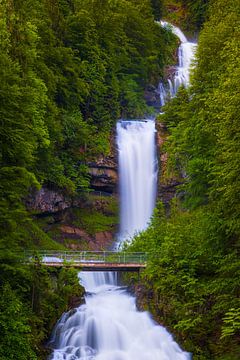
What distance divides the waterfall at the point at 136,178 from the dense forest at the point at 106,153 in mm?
1418

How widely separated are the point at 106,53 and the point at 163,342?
27.0m

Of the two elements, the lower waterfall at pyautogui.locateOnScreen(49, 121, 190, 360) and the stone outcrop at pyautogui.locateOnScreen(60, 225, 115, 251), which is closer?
the lower waterfall at pyautogui.locateOnScreen(49, 121, 190, 360)

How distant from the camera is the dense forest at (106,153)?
1427 centimetres

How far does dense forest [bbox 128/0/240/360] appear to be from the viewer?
1373 centimetres

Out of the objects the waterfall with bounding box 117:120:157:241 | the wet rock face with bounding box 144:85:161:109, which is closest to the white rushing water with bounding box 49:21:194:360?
the waterfall with bounding box 117:120:157:241

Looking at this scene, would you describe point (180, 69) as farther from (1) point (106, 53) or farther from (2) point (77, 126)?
(2) point (77, 126)

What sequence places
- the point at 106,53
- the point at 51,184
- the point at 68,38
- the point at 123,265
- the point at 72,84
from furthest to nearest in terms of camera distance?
the point at 106,53 < the point at 68,38 < the point at 72,84 < the point at 51,184 < the point at 123,265

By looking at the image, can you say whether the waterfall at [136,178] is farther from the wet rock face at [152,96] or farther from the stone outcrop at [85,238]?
the wet rock face at [152,96]

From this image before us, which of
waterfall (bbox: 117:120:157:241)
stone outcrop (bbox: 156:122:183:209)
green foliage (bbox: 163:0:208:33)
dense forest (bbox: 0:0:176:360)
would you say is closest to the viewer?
dense forest (bbox: 0:0:176:360)

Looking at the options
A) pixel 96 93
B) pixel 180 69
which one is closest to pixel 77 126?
pixel 96 93

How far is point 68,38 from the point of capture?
34.6m

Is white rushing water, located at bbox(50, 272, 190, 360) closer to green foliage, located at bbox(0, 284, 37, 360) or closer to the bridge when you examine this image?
the bridge

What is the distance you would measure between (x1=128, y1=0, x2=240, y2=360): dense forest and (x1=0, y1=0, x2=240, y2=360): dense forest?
54 mm

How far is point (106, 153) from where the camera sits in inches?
1305
